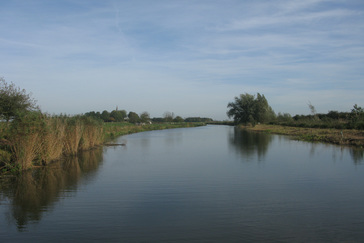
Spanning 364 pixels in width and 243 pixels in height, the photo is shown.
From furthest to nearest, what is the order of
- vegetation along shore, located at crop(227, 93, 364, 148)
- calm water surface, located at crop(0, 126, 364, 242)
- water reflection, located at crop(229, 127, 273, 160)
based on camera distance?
vegetation along shore, located at crop(227, 93, 364, 148)
water reflection, located at crop(229, 127, 273, 160)
calm water surface, located at crop(0, 126, 364, 242)

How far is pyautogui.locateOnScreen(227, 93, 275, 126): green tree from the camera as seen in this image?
2680 inches

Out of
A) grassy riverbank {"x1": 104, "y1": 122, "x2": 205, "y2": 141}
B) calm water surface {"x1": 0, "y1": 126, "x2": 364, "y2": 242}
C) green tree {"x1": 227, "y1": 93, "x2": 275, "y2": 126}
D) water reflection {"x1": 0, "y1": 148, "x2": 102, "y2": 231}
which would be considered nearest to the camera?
calm water surface {"x1": 0, "y1": 126, "x2": 364, "y2": 242}

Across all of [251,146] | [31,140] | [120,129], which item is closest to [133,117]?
[120,129]

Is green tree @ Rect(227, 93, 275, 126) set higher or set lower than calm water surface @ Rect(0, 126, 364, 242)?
higher

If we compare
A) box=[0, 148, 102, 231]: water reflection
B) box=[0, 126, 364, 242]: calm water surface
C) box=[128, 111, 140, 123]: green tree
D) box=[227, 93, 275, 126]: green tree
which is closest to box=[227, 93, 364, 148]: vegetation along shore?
box=[227, 93, 275, 126]: green tree

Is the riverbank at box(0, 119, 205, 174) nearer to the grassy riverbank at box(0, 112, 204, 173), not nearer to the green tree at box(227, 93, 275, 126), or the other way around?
the grassy riverbank at box(0, 112, 204, 173)

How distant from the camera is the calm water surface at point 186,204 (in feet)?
21.1

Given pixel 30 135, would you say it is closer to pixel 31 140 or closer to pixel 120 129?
pixel 31 140

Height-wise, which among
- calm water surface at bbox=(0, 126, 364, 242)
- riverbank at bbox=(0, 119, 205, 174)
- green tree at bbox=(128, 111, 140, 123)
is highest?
green tree at bbox=(128, 111, 140, 123)

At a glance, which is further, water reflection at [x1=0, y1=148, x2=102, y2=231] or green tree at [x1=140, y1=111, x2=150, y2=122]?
green tree at [x1=140, y1=111, x2=150, y2=122]

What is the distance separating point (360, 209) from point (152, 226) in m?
5.97

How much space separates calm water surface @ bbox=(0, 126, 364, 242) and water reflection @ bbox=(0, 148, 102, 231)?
0.11ft

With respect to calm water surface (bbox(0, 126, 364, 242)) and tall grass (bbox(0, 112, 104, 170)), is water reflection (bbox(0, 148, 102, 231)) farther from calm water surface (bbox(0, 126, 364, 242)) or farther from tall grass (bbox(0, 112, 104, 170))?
tall grass (bbox(0, 112, 104, 170))

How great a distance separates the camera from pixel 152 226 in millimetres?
6898
